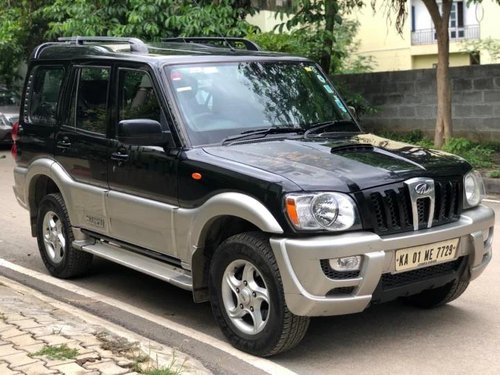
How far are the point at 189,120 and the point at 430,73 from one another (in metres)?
9.99

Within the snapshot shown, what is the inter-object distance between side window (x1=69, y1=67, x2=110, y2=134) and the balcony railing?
28204 mm

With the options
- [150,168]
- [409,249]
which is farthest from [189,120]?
[409,249]

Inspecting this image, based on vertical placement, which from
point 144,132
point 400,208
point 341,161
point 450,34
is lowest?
point 400,208

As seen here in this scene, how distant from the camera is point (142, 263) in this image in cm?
516

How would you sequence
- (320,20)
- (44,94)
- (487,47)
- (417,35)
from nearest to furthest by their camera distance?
(44,94) → (320,20) → (487,47) → (417,35)

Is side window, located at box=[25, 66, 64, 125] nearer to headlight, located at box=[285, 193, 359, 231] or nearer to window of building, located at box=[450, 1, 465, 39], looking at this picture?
headlight, located at box=[285, 193, 359, 231]

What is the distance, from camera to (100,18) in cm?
1411

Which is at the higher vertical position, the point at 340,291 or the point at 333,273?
the point at 333,273

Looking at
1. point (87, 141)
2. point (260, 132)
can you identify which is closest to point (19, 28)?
point (87, 141)

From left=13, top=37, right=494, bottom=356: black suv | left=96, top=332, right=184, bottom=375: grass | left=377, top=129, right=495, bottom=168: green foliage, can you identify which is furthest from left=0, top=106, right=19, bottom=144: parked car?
left=96, top=332, right=184, bottom=375: grass

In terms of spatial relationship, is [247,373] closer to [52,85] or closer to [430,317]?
[430,317]

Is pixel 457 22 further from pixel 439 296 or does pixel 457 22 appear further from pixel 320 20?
pixel 439 296

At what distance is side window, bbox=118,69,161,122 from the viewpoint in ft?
16.7

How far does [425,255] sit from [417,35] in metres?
30.4
